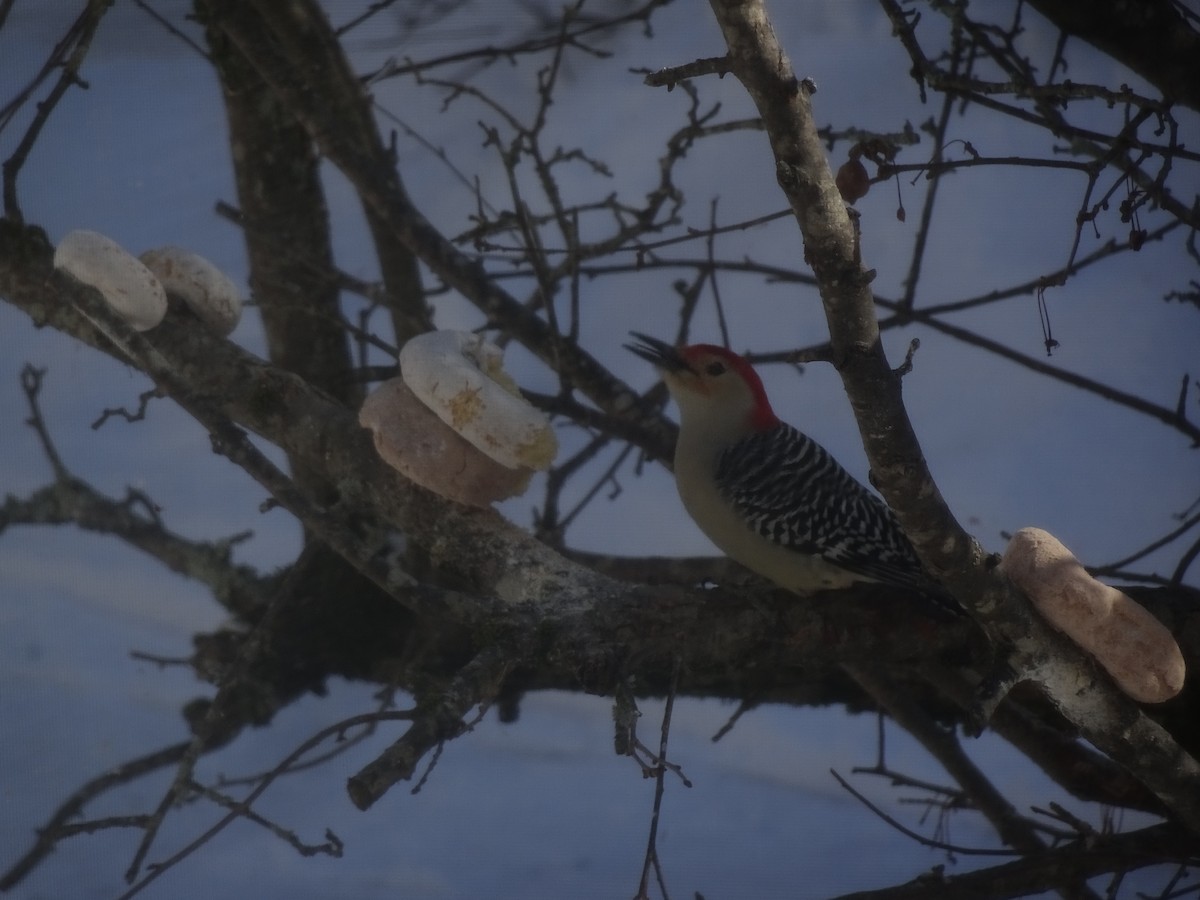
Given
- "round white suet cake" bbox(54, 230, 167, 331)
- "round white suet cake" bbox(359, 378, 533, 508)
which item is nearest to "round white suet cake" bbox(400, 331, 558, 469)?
"round white suet cake" bbox(359, 378, 533, 508)

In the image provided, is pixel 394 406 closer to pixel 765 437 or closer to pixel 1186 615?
pixel 765 437

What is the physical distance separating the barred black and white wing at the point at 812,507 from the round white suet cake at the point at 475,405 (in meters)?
0.70

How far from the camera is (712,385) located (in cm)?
299

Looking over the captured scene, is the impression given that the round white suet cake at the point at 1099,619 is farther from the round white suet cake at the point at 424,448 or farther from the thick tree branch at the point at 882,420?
the round white suet cake at the point at 424,448

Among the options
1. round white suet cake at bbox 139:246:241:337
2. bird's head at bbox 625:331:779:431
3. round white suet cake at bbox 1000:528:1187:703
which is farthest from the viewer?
bird's head at bbox 625:331:779:431

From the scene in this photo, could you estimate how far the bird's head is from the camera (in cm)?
298

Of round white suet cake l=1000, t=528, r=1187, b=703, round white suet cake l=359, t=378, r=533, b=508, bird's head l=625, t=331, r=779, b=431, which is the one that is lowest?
round white suet cake l=1000, t=528, r=1187, b=703

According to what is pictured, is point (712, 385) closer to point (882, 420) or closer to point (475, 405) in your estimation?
point (475, 405)

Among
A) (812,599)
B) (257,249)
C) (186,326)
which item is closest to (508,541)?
(812,599)

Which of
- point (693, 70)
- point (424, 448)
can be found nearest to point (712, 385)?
point (424, 448)

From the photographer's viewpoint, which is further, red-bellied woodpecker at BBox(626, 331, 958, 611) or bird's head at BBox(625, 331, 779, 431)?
bird's head at BBox(625, 331, 779, 431)

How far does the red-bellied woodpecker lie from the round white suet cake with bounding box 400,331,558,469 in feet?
2.31

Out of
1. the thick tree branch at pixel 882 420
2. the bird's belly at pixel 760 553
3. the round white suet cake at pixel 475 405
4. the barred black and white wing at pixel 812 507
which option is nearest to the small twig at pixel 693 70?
the thick tree branch at pixel 882 420

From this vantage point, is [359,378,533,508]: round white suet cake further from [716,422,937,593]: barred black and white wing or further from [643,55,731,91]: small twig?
[643,55,731,91]: small twig
